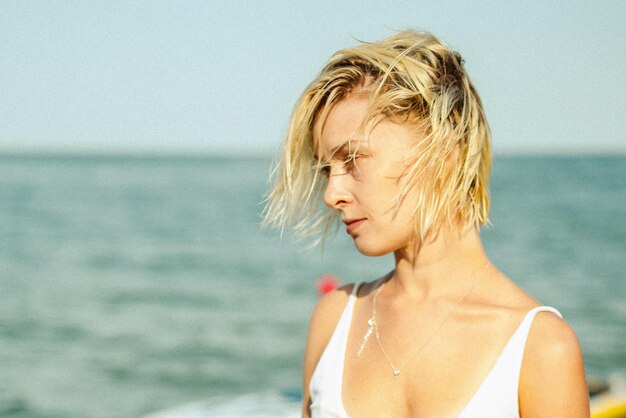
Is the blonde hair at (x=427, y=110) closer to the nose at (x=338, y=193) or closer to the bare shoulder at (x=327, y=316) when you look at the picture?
the nose at (x=338, y=193)

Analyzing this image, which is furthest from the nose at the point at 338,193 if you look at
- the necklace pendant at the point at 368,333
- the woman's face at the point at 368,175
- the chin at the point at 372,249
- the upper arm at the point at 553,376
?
the upper arm at the point at 553,376

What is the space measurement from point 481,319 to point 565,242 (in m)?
19.5

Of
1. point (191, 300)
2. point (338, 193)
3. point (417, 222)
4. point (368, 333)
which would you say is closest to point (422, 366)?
point (368, 333)

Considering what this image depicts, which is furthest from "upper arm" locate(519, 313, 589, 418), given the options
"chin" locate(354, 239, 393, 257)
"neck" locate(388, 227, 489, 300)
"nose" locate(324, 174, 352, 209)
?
"nose" locate(324, 174, 352, 209)

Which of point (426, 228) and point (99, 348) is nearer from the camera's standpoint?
point (426, 228)

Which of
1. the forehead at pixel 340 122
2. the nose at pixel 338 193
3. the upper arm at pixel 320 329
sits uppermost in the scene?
the forehead at pixel 340 122

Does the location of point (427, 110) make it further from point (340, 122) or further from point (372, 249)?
point (372, 249)

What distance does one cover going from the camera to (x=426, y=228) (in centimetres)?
189

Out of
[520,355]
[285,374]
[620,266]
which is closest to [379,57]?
[520,355]

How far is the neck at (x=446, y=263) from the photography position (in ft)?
6.40

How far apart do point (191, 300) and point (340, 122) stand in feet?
39.9

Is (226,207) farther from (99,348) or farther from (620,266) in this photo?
(99,348)

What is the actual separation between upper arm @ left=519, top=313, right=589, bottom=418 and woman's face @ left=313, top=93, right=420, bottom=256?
0.39 meters

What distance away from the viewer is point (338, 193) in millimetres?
1950
